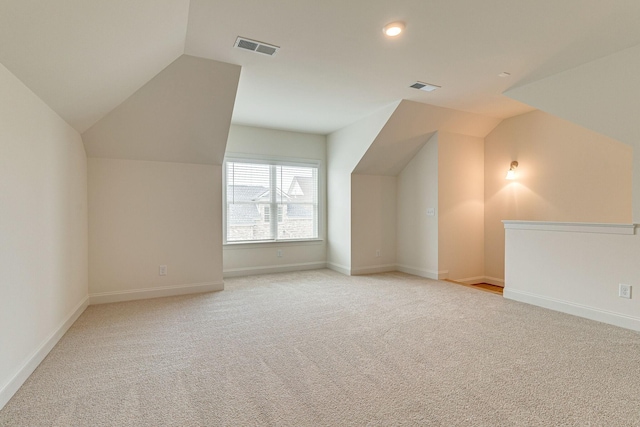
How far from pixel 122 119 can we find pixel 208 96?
3.21 ft

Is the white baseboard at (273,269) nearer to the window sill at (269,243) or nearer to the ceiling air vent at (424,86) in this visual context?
the window sill at (269,243)

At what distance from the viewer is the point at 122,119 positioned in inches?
136

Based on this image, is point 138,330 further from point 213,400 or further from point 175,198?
point 175,198

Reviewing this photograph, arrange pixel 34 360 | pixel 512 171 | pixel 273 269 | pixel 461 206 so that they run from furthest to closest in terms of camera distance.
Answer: pixel 273 269, pixel 461 206, pixel 512 171, pixel 34 360

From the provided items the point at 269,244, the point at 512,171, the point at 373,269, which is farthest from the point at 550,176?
the point at 269,244

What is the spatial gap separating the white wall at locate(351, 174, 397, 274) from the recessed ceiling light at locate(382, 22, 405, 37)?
9.72 ft

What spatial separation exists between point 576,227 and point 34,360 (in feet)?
16.4

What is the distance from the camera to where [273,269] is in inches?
221

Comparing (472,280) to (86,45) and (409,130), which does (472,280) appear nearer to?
(409,130)

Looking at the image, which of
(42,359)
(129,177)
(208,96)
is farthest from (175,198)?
(42,359)

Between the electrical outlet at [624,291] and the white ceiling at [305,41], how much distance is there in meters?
2.23

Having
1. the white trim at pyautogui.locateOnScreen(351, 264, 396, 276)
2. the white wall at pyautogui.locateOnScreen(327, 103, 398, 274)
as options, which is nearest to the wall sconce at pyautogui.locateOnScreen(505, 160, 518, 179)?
the white wall at pyautogui.locateOnScreen(327, 103, 398, 274)

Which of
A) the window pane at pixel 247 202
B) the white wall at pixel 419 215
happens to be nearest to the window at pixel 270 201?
the window pane at pixel 247 202

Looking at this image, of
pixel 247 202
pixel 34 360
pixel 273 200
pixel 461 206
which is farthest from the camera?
pixel 273 200
